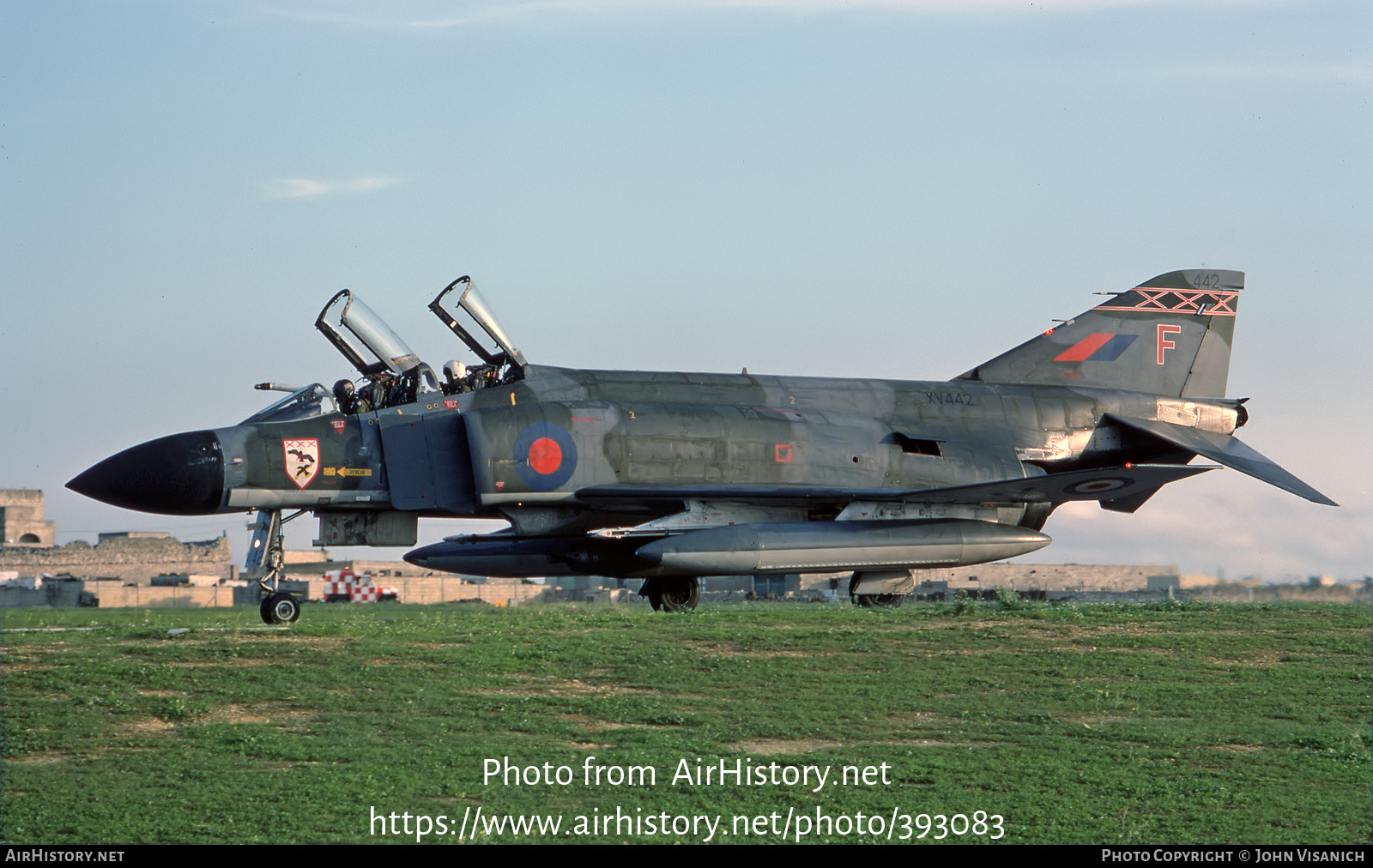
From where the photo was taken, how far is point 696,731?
12453mm

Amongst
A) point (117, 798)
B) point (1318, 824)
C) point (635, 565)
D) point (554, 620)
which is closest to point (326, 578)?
point (554, 620)

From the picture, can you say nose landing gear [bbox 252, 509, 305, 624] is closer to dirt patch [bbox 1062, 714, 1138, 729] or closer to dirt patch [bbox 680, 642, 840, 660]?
dirt patch [bbox 680, 642, 840, 660]

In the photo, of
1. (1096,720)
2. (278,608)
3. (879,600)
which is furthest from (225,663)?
(1096,720)

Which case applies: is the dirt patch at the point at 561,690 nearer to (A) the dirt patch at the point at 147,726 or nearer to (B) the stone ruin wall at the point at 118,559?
(A) the dirt patch at the point at 147,726

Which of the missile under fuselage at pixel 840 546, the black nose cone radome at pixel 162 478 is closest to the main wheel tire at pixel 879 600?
the missile under fuselage at pixel 840 546

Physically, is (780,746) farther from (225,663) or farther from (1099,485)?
(1099,485)

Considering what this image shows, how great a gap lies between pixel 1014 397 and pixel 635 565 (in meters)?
6.88

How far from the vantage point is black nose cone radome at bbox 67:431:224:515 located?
53.1 feet

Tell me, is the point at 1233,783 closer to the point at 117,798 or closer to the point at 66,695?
the point at 117,798

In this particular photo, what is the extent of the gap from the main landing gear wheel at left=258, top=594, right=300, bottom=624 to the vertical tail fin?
1156 cm

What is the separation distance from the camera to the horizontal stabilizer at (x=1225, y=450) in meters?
19.6

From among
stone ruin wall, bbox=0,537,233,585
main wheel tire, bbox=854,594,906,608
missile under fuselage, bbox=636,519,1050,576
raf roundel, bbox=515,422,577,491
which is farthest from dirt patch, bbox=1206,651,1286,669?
stone ruin wall, bbox=0,537,233,585

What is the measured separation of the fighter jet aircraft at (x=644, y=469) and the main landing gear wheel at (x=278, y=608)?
0.02 metres

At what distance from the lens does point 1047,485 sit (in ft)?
59.8
